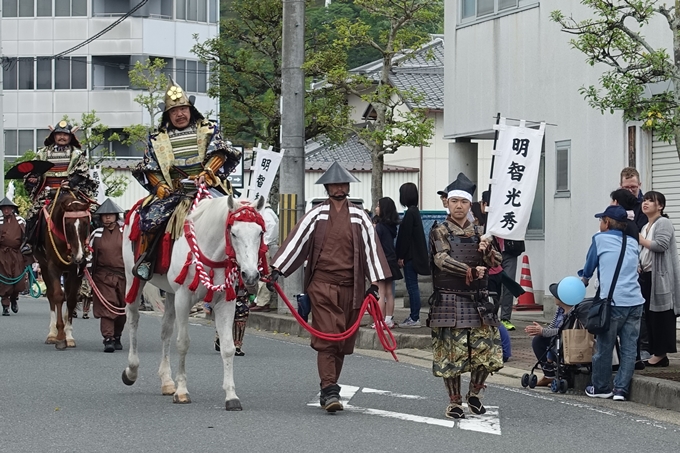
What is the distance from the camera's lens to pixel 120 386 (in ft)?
40.4

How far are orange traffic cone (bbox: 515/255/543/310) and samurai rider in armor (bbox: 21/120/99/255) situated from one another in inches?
309

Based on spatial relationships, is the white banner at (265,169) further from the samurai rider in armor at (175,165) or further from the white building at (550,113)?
the samurai rider in armor at (175,165)

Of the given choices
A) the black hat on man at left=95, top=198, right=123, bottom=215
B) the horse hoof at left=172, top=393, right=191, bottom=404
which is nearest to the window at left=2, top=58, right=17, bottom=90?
the black hat on man at left=95, top=198, right=123, bottom=215

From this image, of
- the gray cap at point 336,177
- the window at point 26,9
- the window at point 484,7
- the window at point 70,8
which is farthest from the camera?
the window at point 26,9

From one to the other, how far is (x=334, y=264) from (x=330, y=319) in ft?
1.56

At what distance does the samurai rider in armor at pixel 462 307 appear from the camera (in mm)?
10438

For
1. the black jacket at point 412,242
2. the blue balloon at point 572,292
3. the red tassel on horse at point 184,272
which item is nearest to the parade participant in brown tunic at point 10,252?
the black jacket at point 412,242

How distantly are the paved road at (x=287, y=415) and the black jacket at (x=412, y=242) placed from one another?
3047mm

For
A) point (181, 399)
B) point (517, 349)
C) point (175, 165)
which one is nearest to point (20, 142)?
point (517, 349)

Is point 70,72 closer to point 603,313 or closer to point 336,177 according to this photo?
point 336,177

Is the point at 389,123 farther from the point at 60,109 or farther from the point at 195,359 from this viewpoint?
the point at 60,109

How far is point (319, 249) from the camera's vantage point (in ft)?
35.6

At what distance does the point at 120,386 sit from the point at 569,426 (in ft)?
15.2

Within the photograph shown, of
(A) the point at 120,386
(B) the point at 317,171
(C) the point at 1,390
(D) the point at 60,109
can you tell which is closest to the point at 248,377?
(A) the point at 120,386
